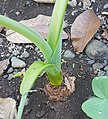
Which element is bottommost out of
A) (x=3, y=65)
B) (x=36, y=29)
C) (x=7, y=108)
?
(x=7, y=108)

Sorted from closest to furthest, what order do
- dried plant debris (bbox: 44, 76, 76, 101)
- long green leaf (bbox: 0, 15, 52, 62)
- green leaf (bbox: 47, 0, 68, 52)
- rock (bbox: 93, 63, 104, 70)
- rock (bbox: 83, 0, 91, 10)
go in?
1. long green leaf (bbox: 0, 15, 52, 62)
2. green leaf (bbox: 47, 0, 68, 52)
3. dried plant debris (bbox: 44, 76, 76, 101)
4. rock (bbox: 93, 63, 104, 70)
5. rock (bbox: 83, 0, 91, 10)

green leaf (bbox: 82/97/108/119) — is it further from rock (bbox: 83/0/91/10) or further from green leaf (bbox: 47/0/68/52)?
rock (bbox: 83/0/91/10)

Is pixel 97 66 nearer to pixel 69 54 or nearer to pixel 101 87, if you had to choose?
pixel 69 54

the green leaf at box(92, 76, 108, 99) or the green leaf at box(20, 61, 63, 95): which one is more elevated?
the green leaf at box(20, 61, 63, 95)

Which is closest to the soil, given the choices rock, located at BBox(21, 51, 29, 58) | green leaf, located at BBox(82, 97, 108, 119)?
rock, located at BBox(21, 51, 29, 58)

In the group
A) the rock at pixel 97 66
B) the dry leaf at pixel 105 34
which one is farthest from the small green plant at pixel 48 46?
the dry leaf at pixel 105 34

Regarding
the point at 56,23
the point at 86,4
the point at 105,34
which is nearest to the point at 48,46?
the point at 56,23

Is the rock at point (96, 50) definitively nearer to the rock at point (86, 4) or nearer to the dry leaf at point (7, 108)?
the rock at point (86, 4)
